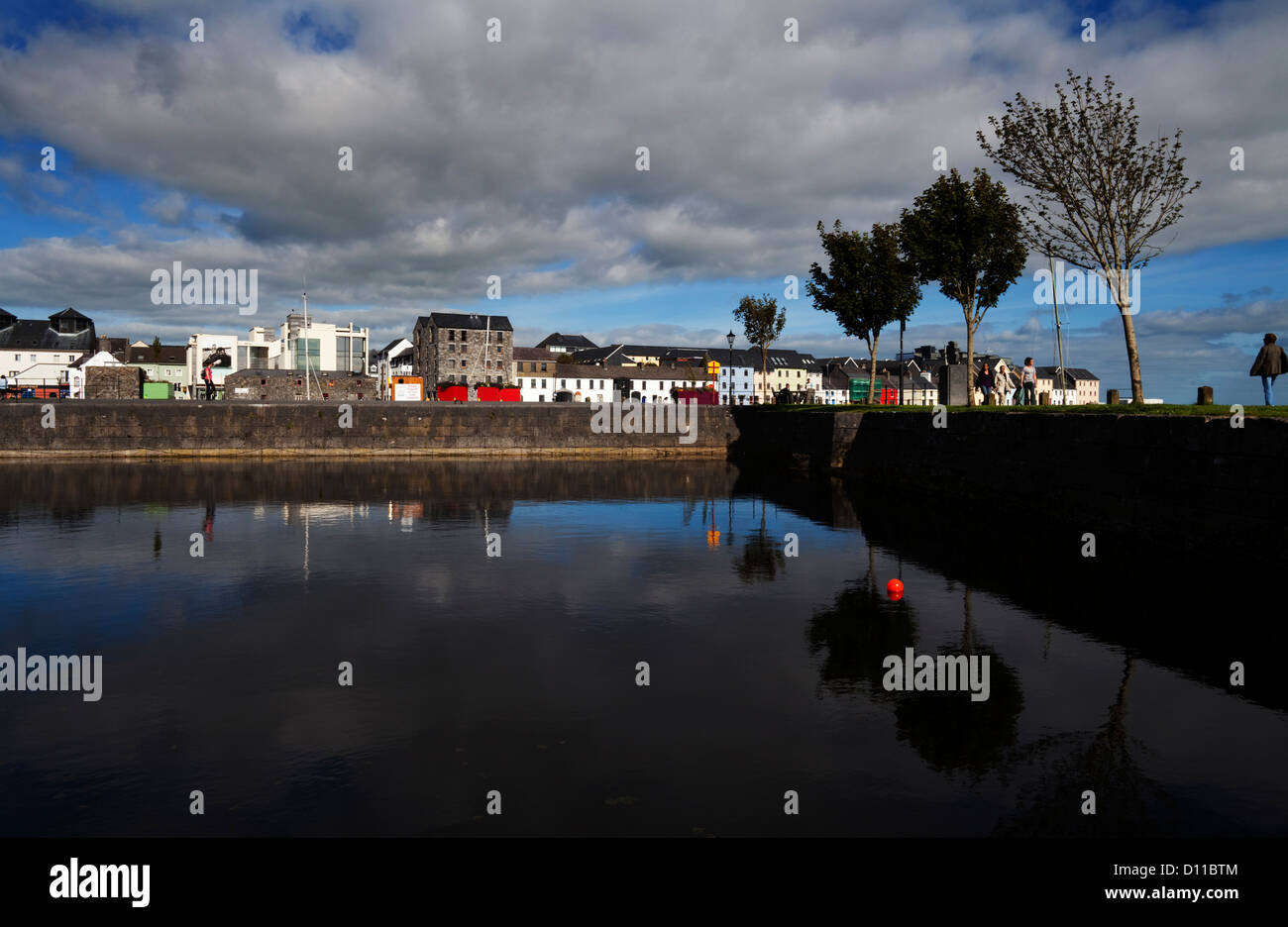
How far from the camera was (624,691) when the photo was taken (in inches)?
268

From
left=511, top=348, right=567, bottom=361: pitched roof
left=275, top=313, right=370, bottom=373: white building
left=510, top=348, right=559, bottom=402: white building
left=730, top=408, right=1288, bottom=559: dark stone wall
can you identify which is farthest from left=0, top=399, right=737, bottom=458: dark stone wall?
left=511, top=348, right=567, bottom=361: pitched roof

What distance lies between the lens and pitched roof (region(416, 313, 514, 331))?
348 ft

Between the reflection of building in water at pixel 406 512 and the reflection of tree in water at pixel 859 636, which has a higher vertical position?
the reflection of building in water at pixel 406 512

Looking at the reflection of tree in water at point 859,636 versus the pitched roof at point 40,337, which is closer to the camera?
the reflection of tree in water at point 859,636

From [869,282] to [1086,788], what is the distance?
3749 cm

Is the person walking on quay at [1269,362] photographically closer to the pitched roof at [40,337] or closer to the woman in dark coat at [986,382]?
the woman in dark coat at [986,382]

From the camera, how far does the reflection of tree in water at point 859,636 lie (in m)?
7.23


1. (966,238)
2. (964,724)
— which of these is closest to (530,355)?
(966,238)

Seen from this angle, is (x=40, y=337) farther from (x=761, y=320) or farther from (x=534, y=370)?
(x=761, y=320)

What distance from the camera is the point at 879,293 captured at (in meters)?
39.7

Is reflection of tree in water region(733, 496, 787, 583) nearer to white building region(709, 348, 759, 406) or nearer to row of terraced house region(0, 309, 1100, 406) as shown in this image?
row of terraced house region(0, 309, 1100, 406)

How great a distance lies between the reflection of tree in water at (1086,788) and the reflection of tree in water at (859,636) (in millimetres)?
1502

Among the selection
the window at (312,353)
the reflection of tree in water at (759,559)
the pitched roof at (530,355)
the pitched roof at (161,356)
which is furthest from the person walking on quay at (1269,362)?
the pitched roof at (161,356)
